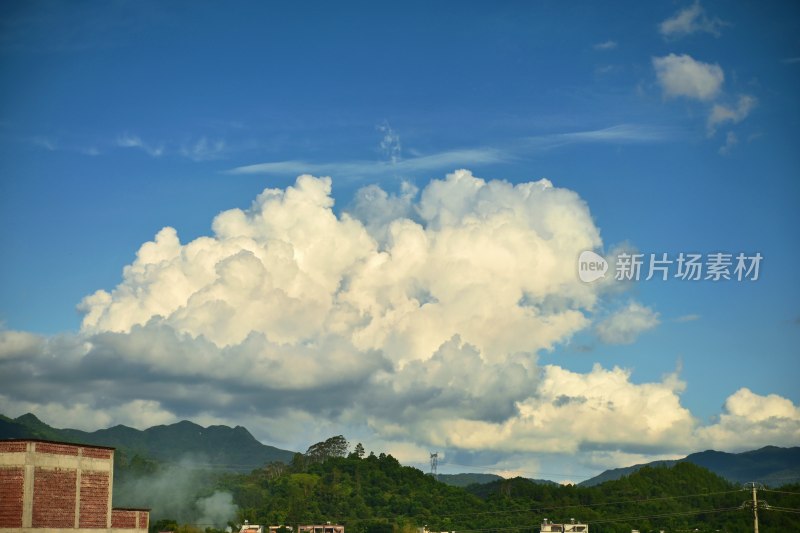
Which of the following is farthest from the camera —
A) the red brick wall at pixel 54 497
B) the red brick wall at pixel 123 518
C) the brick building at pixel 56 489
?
the red brick wall at pixel 123 518

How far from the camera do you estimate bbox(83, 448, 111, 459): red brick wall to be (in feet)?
282

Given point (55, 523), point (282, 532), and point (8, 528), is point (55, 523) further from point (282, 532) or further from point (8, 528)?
point (282, 532)

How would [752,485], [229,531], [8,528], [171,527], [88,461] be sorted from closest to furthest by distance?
[8,528], [88,461], [752,485], [171,527], [229,531]

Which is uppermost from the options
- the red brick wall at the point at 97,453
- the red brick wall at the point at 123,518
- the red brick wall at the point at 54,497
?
the red brick wall at the point at 97,453

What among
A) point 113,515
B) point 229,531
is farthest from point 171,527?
point 113,515

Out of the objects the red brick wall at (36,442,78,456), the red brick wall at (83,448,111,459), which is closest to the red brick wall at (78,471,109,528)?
the red brick wall at (83,448,111,459)

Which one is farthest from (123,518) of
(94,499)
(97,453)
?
(97,453)

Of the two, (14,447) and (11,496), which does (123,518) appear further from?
(14,447)

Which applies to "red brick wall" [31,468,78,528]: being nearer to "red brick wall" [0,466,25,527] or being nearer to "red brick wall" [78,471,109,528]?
"red brick wall" [78,471,109,528]

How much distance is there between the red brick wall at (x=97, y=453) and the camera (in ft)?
282

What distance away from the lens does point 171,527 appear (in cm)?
16300

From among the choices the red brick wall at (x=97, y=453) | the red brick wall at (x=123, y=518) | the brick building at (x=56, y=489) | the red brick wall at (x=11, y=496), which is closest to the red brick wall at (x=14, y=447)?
the brick building at (x=56, y=489)

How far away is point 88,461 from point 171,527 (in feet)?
268

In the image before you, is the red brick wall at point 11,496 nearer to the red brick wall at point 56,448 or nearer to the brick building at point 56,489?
the brick building at point 56,489
